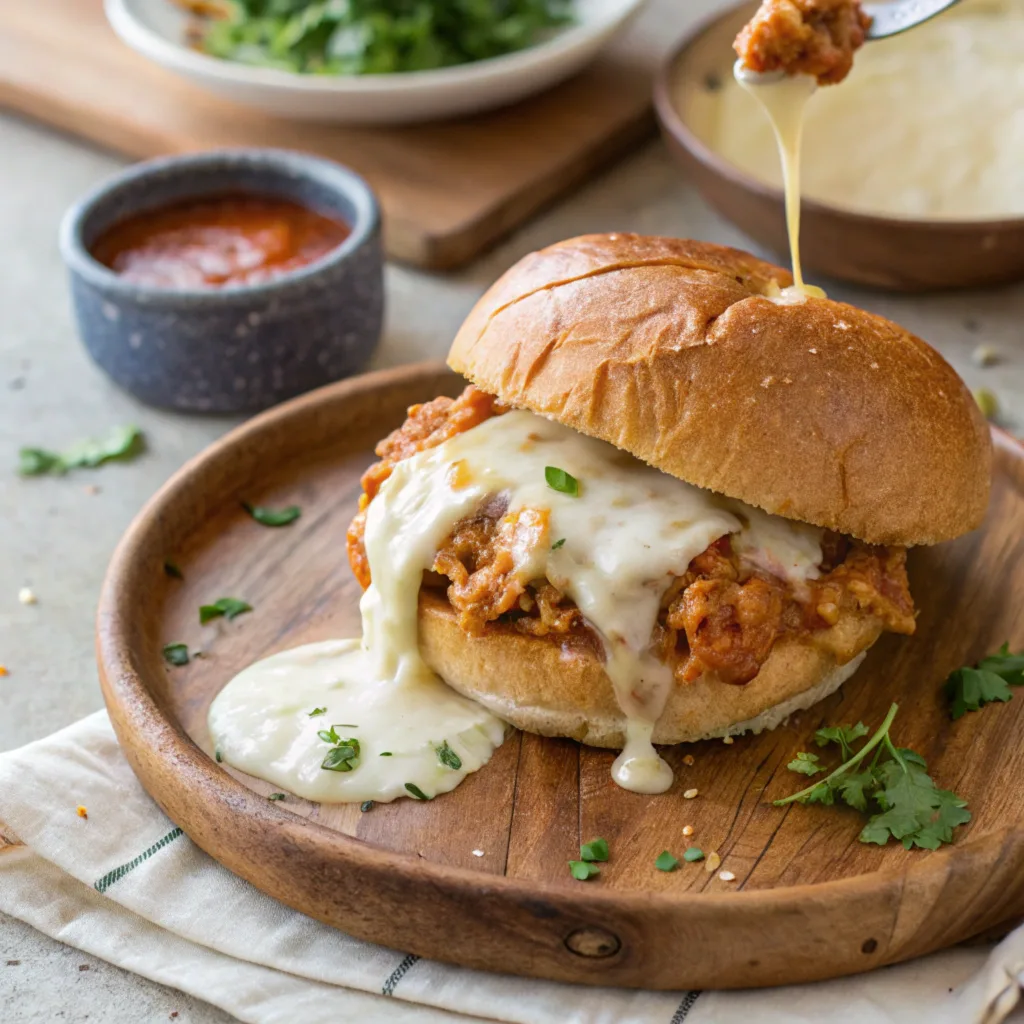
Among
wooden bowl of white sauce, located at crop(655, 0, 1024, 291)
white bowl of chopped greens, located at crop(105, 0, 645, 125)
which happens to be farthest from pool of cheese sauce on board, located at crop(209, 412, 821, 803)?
white bowl of chopped greens, located at crop(105, 0, 645, 125)

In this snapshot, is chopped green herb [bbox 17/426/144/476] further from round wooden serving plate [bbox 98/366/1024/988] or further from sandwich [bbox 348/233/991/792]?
sandwich [bbox 348/233/991/792]

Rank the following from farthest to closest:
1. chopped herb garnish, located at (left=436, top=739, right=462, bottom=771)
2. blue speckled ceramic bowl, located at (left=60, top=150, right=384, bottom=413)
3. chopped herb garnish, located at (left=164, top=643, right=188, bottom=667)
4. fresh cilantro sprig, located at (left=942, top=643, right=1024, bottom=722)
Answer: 1. blue speckled ceramic bowl, located at (left=60, top=150, right=384, bottom=413)
2. chopped herb garnish, located at (left=164, top=643, right=188, bottom=667)
3. fresh cilantro sprig, located at (left=942, top=643, right=1024, bottom=722)
4. chopped herb garnish, located at (left=436, top=739, right=462, bottom=771)

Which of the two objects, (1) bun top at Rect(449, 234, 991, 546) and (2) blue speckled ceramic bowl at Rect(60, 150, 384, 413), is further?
(2) blue speckled ceramic bowl at Rect(60, 150, 384, 413)

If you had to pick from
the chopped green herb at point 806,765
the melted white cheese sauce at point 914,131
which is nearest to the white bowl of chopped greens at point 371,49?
the melted white cheese sauce at point 914,131

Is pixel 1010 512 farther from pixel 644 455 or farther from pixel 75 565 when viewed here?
pixel 75 565

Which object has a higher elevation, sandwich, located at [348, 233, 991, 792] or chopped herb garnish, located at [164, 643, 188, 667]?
sandwich, located at [348, 233, 991, 792]

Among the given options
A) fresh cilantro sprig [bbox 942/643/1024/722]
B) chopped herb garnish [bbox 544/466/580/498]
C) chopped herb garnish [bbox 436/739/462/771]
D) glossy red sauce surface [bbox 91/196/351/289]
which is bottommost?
fresh cilantro sprig [bbox 942/643/1024/722]

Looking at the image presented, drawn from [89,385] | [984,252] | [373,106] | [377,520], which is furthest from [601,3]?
[377,520]
